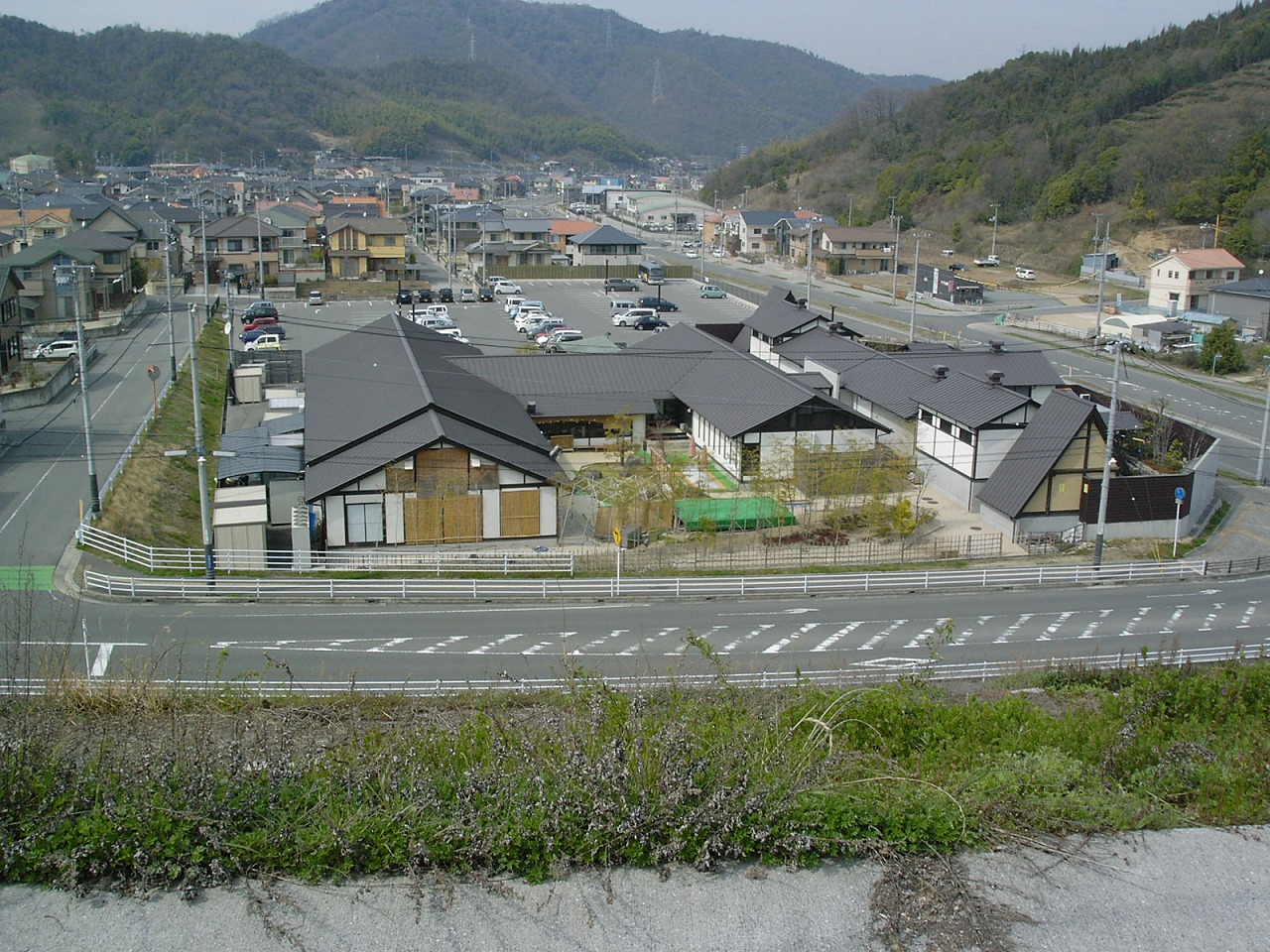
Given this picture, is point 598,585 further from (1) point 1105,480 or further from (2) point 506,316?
(2) point 506,316

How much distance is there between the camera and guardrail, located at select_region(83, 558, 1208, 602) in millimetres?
14422

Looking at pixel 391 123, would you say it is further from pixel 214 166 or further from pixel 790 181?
pixel 790 181

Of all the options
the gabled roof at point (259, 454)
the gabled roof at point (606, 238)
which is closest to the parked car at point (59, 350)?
the gabled roof at point (259, 454)

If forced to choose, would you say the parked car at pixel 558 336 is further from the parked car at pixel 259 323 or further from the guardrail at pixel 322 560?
the guardrail at pixel 322 560

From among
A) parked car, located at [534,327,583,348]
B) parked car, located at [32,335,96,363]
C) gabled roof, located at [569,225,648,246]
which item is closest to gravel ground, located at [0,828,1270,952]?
parked car, located at [32,335,96,363]

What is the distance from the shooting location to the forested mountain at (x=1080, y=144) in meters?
59.6

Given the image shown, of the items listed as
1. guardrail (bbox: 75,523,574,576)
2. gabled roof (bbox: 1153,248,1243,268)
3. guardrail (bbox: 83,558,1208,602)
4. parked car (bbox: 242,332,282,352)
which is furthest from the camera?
gabled roof (bbox: 1153,248,1243,268)

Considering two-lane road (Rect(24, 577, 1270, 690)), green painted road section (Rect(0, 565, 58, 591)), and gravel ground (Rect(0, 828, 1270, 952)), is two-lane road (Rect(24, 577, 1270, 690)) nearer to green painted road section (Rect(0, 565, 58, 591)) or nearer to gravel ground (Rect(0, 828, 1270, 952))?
green painted road section (Rect(0, 565, 58, 591))

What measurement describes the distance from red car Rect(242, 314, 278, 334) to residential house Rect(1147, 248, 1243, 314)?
3270 cm

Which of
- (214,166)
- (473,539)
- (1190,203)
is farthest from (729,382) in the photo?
(214,166)

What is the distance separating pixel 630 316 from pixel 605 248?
1563 cm

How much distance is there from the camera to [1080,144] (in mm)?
71125

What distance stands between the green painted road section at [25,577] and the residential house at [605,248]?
41.4 metres

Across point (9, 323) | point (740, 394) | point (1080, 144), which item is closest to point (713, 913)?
point (740, 394)
